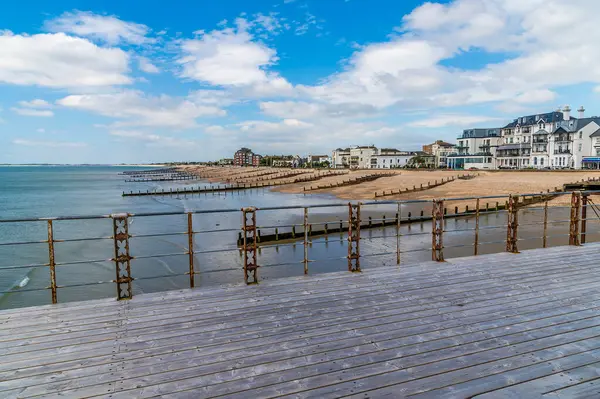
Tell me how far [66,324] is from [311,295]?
364cm

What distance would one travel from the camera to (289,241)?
2577 cm

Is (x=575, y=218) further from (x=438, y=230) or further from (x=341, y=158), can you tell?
(x=341, y=158)

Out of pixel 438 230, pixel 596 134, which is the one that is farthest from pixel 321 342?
pixel 596 134

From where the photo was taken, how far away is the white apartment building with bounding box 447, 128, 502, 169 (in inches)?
4060

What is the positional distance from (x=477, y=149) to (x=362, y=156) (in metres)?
60.9

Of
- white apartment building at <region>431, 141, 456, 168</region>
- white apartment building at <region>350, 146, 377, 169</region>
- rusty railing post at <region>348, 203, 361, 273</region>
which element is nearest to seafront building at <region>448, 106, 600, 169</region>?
white apartment building at <region>431, 141, 456, 168</region>

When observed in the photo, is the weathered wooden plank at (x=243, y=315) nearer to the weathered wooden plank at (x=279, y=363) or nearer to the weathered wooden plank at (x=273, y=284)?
the weathered wooden plank at (x=273, y=284)

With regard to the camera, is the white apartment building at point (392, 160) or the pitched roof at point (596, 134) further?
the white apartment building at point (392, 160)

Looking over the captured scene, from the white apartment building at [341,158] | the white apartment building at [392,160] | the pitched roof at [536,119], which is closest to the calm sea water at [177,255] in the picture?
the pitched roof at [536,119]

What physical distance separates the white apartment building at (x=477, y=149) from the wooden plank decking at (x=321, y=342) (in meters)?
107

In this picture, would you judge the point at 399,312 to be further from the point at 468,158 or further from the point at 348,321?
the point at 468,158

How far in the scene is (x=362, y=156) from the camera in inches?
6604

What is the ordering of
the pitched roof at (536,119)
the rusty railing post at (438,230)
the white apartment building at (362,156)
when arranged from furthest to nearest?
the white apartment building at (362,156), the pitched roof at (536,119), the rusty railing post at (438,230)

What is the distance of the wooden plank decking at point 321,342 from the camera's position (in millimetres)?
3779
